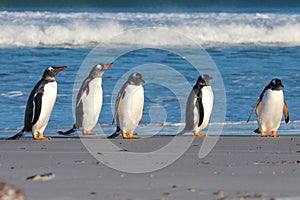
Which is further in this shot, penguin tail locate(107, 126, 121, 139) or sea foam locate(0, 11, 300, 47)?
sea foam locate(0, 11, 300, 47)

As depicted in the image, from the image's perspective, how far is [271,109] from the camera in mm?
8773

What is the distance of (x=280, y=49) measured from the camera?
20094mm

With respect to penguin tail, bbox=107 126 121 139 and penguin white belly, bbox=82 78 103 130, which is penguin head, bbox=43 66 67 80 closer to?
penguin white belly, bbox=82 78 103 130

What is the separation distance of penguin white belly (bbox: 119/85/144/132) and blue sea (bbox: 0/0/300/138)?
0.29 m

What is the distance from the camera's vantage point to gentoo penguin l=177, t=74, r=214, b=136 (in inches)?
341

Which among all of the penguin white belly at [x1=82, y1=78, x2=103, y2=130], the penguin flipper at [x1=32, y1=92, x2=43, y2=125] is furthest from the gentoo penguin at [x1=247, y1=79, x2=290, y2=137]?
the penguin flipper at [x1=32, y1=92, x2=43, y2=125]

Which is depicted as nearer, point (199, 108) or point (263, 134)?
point (263, 134)

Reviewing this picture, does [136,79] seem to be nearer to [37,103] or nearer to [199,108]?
[199,108]

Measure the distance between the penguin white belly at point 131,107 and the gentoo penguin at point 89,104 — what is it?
0.40 meters

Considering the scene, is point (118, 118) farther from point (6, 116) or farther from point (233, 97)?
point (233, 97)

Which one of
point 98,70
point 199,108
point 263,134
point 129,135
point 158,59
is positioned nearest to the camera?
point 129,135

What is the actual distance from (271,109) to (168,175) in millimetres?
3994

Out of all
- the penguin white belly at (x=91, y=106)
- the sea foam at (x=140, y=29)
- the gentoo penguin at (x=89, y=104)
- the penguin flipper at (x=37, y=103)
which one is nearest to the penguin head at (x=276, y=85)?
the gentoo penguin at (x=89, y=104)

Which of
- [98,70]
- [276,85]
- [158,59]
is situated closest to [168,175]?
[276,85]
